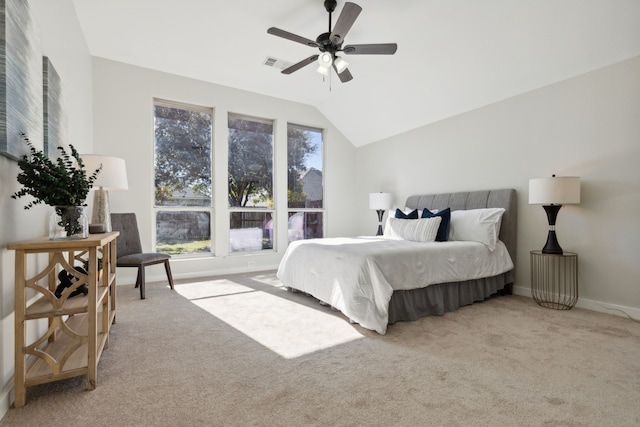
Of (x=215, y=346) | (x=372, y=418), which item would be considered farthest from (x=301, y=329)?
(x=372, y=418)

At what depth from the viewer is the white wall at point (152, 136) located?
410 cm

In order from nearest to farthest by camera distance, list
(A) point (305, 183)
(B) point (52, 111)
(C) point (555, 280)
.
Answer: (B) point (52, 111) → (C) point (555, 280) → (A) point (305, 183)

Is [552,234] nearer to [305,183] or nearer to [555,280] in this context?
[555,280]

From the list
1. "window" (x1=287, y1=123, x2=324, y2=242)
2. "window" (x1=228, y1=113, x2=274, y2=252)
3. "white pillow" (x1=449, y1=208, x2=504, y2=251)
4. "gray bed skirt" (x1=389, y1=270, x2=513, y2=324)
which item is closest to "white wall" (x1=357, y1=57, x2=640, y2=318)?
"white pillow" (x1=449, y1=208, x2=504, y2=251)

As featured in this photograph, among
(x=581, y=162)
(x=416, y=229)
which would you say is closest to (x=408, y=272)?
(x=416, y=229)

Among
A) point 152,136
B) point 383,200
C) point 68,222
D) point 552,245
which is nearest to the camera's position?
point 68,222

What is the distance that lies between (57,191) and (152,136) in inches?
121

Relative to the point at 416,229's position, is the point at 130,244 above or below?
below

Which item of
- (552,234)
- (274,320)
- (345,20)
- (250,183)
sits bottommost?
(274,320)

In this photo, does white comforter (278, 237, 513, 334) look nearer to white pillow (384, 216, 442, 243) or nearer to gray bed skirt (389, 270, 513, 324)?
gray bed skirt (389, 270, 513, 324)

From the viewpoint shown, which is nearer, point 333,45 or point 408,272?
point 408,272

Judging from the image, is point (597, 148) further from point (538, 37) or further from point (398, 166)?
point (398, 166)

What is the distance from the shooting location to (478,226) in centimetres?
353

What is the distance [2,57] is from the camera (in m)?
1.41
